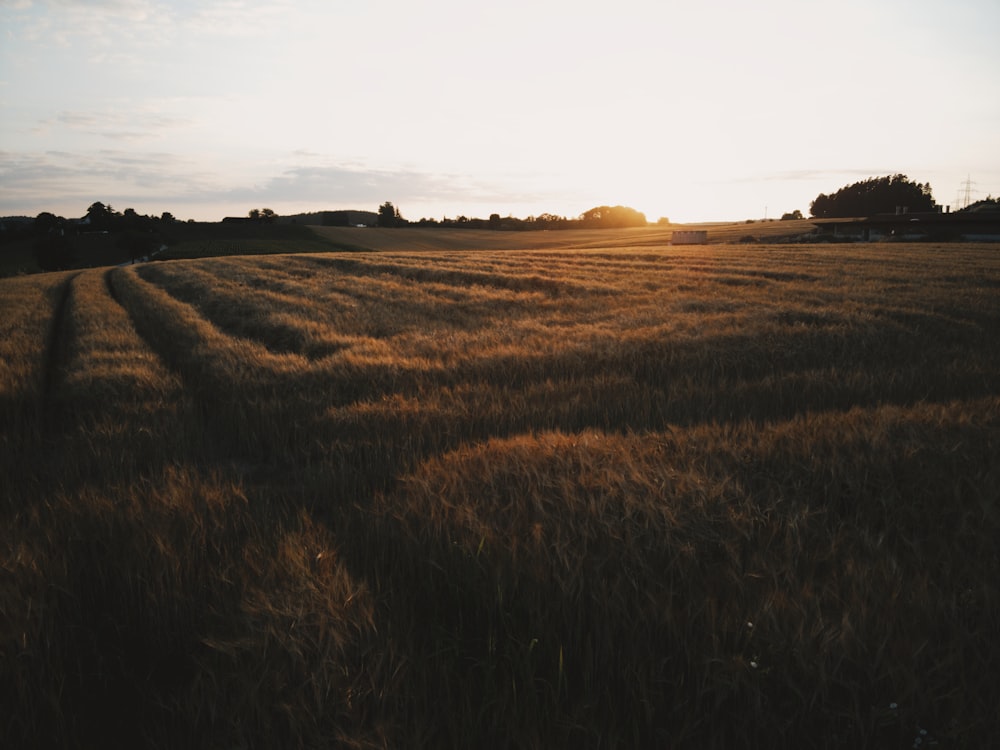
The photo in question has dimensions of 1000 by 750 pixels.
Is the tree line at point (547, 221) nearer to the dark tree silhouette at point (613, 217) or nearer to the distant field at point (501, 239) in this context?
the dark tree silhouette at point (613, 217)

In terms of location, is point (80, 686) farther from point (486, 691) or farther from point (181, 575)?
point (486, 691)

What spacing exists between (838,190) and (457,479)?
142 m

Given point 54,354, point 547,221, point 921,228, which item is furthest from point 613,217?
point 54,354

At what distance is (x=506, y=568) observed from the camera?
208cm

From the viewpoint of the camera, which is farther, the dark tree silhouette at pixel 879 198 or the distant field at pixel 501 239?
the dark tree silhouette at pixel 879 198

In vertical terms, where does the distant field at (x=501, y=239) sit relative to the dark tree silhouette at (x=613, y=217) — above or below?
below

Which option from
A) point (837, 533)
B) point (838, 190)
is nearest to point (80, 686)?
point (837, 533)

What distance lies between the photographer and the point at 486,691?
155 cm

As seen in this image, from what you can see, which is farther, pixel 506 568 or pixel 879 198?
pixel 879 198

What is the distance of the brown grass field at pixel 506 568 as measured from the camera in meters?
1.48

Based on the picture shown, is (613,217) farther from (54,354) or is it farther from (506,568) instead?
(506,568)

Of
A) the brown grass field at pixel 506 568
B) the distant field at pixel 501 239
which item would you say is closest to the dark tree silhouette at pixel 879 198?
the distant field at pixel 501 239

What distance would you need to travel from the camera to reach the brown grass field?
1.48 metres

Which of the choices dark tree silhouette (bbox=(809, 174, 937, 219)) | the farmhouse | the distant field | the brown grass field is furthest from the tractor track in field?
dark tree silhouette (bbox=(809, 174, 937, 219))
